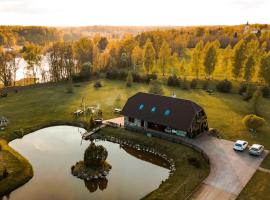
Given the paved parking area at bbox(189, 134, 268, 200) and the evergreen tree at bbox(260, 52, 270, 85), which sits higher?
the evergreen tree at bbox(260, 52, 270, 85)

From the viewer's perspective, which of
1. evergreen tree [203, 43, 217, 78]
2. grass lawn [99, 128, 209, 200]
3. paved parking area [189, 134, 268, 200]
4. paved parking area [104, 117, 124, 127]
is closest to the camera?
paved parking area [189, 134, 268, 200]

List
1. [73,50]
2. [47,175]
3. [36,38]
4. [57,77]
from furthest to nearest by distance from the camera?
[36,38] < [73,50] < [57,77] < [47,175]

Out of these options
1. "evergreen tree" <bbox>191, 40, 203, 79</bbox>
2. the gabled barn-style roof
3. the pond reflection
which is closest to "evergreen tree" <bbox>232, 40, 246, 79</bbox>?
"evergreen tree" <bbox>191, 40, 203, 79</bbox>

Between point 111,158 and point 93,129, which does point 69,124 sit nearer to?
point 93,129

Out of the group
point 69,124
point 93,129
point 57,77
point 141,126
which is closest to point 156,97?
point 141,126

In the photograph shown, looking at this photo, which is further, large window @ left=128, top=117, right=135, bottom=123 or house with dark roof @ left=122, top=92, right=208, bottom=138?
large window @ left=128, top=117, right=135, bottom=123

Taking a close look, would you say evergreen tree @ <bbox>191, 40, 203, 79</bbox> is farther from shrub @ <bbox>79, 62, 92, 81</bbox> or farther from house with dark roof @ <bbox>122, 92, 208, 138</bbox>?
house with dark roof @ <bbox>122, 92, 208, 138</bbox>
